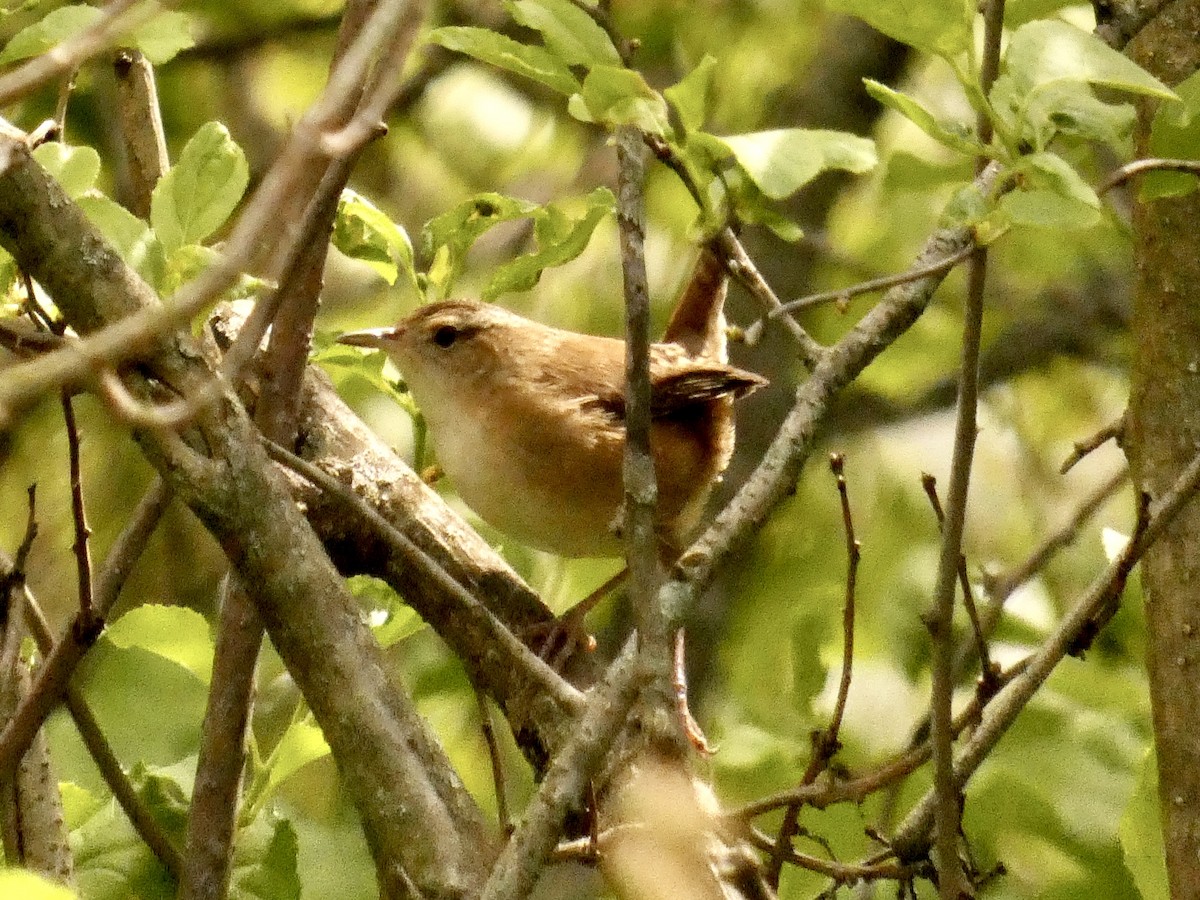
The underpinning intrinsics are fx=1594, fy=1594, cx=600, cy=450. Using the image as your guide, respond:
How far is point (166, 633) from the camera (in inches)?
92.0

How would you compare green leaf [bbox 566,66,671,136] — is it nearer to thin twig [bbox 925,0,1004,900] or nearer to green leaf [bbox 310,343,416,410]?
thin twig [bbox 925,0,1004,900]

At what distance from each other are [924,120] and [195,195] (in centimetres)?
86

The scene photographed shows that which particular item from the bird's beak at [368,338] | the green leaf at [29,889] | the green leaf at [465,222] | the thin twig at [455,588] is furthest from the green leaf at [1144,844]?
the bird's beak at [368,338]

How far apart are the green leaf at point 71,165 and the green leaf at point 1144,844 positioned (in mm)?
1473

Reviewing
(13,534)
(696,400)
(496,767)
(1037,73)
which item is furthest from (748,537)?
(13,534)

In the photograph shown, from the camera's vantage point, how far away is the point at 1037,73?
4.82 feet

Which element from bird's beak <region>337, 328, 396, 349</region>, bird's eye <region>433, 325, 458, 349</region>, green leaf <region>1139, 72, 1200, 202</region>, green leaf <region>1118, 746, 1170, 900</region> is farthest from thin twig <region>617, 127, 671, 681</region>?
bird's eye <region>433, 325, 458, 349</region>

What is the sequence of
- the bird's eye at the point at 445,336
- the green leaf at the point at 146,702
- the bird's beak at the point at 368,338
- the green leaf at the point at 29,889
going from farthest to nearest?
1. the bird's eye at the point at 445,336
2. the bird's beak at the point at 368,338
3. the green leaf at the point at 146,702
4. the green leaf at the point at 29,889

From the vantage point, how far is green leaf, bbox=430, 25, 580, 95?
167 centimetres

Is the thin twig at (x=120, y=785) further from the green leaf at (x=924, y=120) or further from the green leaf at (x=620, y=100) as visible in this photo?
the green leaf at (x=924, y=120)

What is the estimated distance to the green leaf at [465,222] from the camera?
2.21m

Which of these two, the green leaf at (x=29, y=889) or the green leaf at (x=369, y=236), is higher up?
the green leaf at (x=369, y=236)

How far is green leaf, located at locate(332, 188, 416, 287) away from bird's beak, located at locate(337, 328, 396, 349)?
0.52 metres

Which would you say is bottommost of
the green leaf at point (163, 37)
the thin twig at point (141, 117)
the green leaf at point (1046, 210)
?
the green leaf at point (1046, 210)
